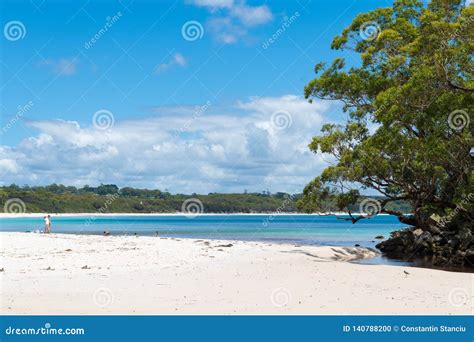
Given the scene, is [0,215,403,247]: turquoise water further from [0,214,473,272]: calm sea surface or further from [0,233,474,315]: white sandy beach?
[0,233,474,315]: white sandy beach

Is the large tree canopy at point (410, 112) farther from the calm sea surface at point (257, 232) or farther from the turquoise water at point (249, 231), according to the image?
the turquoise water at point (249, 231)

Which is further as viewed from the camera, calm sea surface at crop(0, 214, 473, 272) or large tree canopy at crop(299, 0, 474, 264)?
calm sea surface at crop(0, 214, 473, 272)

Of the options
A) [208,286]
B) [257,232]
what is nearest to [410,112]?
[208,286]

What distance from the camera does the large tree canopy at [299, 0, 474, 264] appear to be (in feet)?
76.6

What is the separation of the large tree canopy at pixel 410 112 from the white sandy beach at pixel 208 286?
688 cm

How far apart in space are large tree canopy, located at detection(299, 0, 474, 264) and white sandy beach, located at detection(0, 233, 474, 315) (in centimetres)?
688

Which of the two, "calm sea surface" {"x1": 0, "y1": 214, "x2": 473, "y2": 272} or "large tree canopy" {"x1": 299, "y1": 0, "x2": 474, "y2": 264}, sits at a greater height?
"large tree canopy" {"x1": 299, "y1": 0, "x2": 474, "y2": 264}

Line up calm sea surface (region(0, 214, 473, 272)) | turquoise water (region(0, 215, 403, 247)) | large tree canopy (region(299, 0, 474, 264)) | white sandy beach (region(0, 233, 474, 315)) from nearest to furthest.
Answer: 1. white sandy beach (region(0, 233, 474, 315))
2. large tree canopy (region(299, 0, 474, 264))
3. calm sea surface (region(0, 214, 473, 272))
4. turquoise water (region(0, 215, 403, 247))

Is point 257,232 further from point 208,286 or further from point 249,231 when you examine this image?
point 208,286

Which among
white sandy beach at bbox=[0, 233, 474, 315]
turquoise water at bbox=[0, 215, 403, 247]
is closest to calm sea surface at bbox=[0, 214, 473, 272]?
turquoise water at bbox=[0, 215, 403, 247]

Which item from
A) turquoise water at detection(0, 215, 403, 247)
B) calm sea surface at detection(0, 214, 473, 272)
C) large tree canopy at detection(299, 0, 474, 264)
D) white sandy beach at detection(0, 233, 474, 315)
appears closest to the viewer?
white sandy beach at detection(0, 233, 474, 315)

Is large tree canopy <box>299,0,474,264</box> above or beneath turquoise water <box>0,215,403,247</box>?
above

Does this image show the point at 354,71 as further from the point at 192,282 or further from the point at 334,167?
the point at 192,282

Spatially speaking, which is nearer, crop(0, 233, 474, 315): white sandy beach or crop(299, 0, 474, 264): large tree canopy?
crop(0, 233, 474, 315): white sandy beach
